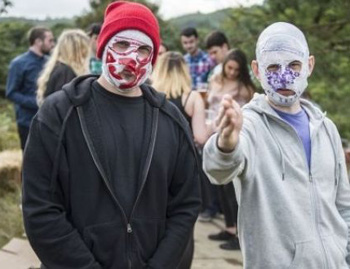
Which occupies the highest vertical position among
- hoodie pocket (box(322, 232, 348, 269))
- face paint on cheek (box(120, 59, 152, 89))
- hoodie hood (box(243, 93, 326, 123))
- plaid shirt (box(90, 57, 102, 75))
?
face paint on cheek (box(120, 59, 152, 89))

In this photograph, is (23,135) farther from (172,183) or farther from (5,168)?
(172,183)

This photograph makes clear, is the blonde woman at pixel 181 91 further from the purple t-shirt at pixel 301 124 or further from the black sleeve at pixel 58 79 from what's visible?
the purple t-shirt at pixel 301 124

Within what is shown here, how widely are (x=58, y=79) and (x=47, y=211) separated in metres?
2.96

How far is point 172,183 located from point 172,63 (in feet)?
9.85

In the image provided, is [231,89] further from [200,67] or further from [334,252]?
[334,252]

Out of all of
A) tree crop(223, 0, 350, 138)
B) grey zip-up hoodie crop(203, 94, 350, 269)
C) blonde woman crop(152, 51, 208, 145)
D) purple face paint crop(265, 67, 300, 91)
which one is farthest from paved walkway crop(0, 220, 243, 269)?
purple face paint crop(265, 67, 300, 91)

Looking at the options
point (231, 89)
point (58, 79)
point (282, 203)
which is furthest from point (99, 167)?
point (231, 89)

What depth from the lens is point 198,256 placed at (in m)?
6.02

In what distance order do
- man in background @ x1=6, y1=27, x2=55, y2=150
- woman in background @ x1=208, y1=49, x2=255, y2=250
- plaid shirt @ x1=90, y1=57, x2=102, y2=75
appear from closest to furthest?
plaid shirt @ x1=90, y1=57, x2=102, y2=75
woman in background @ x1=208, y1=49, x2=255, y2=250
man in background @ x1=6, y1=27, x2=55, y2=150

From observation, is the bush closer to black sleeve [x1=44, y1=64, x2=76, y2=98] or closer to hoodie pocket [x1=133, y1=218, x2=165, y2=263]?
black sleeve [x1=44, y1=64, x2=76, y2=98]

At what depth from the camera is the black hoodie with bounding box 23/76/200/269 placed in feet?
8.61

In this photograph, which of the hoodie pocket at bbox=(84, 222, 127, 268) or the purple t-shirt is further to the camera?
the purple t-shirt

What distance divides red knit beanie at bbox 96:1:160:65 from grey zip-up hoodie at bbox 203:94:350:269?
23.4 inches

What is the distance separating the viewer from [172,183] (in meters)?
2.92
